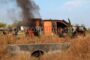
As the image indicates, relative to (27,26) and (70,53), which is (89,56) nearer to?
(70,53)

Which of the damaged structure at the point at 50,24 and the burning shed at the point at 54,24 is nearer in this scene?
the damaged structure at the point at 50,24

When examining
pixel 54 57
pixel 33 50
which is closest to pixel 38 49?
pixel 33 50

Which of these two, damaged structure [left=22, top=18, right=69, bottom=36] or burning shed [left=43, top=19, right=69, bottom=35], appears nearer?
damaged structure [left=22, top=18, right=69, bottom=36]

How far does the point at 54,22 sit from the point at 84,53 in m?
19.2

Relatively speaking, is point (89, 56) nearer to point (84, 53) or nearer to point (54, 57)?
point (84, 53)

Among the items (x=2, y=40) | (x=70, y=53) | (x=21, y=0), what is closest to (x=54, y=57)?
(x=70, y=53)

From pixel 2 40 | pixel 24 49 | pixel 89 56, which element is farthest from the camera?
pixel 2 40

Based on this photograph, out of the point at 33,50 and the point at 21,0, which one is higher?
the point at 21,0

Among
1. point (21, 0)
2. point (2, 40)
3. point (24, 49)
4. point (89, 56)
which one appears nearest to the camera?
point (89, 56)

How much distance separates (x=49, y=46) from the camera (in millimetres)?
15281

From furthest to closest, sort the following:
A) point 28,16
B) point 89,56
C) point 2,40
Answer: point 28,16 → point 2,40 → point 89,56

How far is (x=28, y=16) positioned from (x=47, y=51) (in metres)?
18.6

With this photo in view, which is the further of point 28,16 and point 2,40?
point 28,16

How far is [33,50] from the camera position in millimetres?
15109
